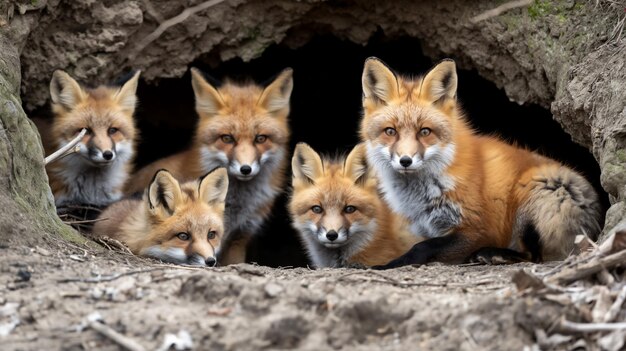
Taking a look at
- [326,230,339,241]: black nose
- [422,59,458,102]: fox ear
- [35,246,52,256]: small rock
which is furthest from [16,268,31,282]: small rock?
[422,59,458,102]: fox ear

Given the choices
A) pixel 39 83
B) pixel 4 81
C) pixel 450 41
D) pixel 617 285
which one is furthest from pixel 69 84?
pixel 617 285

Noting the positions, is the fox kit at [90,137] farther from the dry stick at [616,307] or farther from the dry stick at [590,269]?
the dry stick at [616,307]

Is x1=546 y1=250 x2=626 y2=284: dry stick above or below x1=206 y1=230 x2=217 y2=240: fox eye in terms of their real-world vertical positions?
above

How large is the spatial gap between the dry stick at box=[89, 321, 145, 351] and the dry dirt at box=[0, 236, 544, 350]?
0.02m

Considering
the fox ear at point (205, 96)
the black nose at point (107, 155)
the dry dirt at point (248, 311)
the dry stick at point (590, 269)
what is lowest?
the dry dirt at point (248, 311)

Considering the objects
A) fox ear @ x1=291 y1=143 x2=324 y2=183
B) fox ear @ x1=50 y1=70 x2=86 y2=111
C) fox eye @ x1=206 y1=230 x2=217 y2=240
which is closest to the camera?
fox eye @ x1=206 y1=230 x2=217 y2=240

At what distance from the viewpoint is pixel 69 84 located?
7.09 metres

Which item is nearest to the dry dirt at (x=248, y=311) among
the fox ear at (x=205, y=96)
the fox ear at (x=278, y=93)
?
the fox ear at (x=205, y=96)

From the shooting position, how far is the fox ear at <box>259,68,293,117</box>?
765 cm

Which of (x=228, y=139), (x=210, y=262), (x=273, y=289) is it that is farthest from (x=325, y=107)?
(x=273, y=289)

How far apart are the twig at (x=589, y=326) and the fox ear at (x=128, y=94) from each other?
194 inches

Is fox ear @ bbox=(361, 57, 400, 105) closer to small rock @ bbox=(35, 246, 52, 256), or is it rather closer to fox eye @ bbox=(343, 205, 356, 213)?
fox eye @ bbox=(343, 205, 356, 213)

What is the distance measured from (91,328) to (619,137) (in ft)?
11.8

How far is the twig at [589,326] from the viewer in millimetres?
3443
